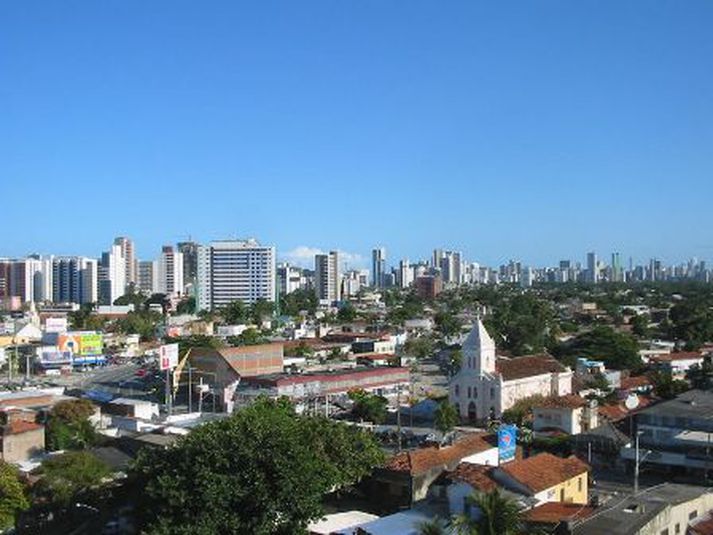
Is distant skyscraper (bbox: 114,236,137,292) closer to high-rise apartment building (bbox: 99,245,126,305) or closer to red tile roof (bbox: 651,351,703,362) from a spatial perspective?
high-rise apartment building (bbox: 99,245,126,305)

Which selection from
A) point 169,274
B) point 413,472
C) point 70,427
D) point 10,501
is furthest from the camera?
point 169,274

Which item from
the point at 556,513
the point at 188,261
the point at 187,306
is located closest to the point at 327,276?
the point at 188,261

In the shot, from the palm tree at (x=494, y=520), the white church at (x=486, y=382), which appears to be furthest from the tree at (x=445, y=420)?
Answer: the palm tree at (x=494, y=520)

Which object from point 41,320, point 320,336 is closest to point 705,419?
point 320,336

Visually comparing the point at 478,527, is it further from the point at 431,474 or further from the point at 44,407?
the point at 44,407

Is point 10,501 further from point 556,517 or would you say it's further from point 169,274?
point 169,274

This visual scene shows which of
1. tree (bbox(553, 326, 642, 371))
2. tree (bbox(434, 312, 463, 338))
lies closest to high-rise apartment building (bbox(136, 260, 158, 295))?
tree (bbox(434, 312, 463, 338))
